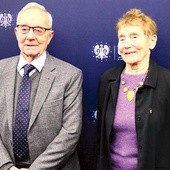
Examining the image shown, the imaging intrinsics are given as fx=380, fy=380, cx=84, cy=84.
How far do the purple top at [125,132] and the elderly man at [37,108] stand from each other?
0.24 meters

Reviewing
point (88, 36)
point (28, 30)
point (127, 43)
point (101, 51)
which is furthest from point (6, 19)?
point (127, 43)

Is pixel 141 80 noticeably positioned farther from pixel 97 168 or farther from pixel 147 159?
pixel 97 168

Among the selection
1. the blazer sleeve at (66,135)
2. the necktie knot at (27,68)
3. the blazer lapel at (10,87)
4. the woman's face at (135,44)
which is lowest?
the blazer sleeve at (66,135)

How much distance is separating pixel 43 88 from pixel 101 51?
0.56m

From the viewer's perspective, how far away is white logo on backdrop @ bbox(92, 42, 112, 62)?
257 cm

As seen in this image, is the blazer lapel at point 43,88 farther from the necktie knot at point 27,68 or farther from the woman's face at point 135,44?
the woman's face at point 135,44

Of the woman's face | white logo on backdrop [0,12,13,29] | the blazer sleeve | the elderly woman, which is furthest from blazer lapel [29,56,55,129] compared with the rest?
white logo on backdrop [0,12,13,29]

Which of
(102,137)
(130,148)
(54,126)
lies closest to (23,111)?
(54,126)

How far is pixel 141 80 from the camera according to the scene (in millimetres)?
2137

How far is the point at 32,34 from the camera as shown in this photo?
7.34 feet

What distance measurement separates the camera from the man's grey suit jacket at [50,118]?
86.4 inches

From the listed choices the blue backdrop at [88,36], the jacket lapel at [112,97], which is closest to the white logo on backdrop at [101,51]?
the blue backdrop at [88,36]

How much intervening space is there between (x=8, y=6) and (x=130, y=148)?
1.32 metres

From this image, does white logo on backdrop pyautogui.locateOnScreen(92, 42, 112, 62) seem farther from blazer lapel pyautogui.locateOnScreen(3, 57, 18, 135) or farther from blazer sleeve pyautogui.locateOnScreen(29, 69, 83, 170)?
blazer lapel pyautogui.locateOnScreen(3, 57, 18, 135)
